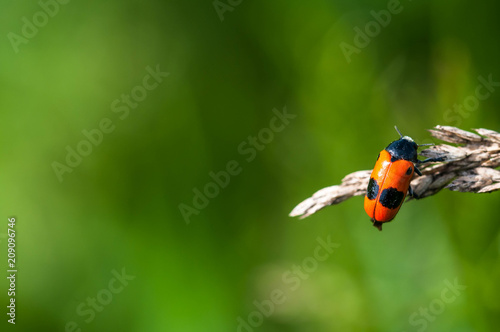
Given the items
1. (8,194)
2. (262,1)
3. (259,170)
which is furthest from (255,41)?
(8,194)

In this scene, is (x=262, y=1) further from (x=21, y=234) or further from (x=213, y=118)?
(x=21, y=234)

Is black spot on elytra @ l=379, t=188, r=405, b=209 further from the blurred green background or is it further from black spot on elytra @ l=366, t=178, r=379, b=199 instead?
the blurred green background

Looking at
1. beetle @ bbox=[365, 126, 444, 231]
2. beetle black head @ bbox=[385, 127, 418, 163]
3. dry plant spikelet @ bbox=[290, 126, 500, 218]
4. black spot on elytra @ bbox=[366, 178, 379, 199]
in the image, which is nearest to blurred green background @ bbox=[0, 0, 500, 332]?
beetle black head @ bbox=[385, 127, 418, 163]

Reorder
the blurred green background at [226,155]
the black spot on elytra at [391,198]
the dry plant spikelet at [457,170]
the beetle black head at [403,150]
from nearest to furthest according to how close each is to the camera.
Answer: the dry plant spikelet at [457,170]
the black spot on elytra at [391,198]
the beetle black head at [403,150]
the blurred green background at [226,155]

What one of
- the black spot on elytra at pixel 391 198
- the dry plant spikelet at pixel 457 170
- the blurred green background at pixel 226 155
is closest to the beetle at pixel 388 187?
the black spot on elytra at pixel 391 198

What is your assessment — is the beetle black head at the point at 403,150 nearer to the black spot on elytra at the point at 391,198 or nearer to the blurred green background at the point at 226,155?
the black spot on elytra at the point at 391,198

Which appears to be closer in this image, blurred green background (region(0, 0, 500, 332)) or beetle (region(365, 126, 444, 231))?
beetle (region(365, 126, 444, 231))

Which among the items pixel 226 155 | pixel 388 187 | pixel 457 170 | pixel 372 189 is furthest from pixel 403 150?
pixel 226 155
